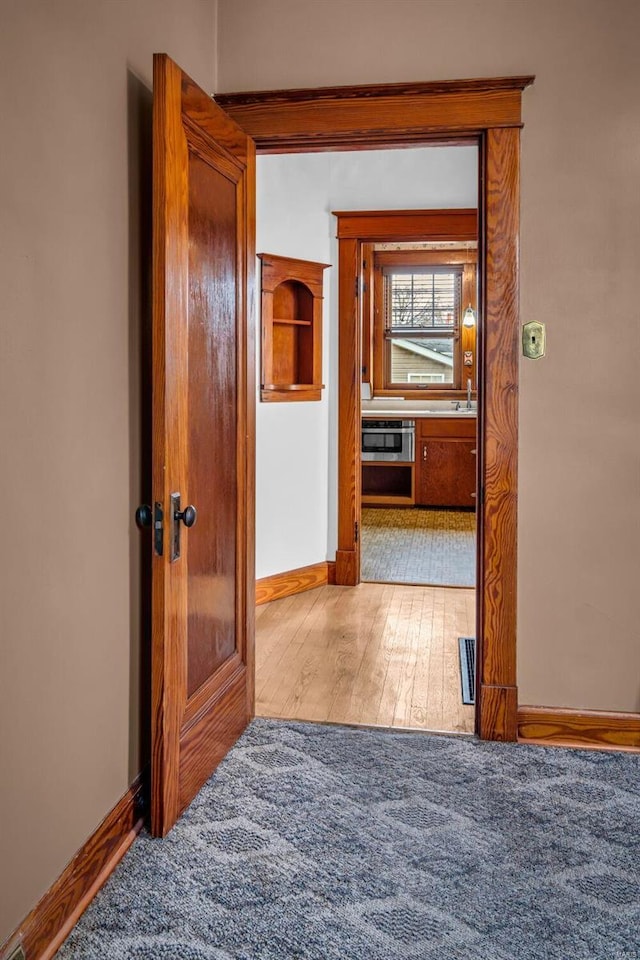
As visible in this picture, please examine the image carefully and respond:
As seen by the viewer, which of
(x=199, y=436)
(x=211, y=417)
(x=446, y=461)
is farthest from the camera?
(x=446, y=461)

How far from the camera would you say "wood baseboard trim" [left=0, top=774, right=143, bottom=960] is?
1.70 m

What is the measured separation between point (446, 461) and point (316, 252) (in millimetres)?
3155

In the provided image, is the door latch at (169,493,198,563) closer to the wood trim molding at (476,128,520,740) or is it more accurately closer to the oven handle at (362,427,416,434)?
the wood trim molding at (476,128,520,740)

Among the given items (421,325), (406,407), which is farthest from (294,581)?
(421,325)

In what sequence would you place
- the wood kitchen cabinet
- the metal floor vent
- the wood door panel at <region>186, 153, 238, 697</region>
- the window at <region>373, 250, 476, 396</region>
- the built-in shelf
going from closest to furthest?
1. the wood door panel at <region>186, 153, 238, 697</region>
2. the metal floor vent
3. the built-in shelf
4. the wood kitchen cabinet
5. the window at <region>373, 250, 476, 396</region>

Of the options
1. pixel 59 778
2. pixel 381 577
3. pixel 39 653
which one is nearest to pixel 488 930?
pixel 59 778

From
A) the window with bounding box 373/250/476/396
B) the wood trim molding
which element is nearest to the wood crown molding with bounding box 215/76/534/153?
the wood trim molding

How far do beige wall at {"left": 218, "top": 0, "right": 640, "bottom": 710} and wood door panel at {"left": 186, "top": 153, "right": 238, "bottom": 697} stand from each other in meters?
0.64

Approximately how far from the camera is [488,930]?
6.12 feet

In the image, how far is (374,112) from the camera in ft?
9.29

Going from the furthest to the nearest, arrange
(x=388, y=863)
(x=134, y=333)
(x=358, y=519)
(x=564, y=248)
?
(x=358, y=519) → (x=564, y=248) → (x=134, y=333) → (x=388, y=863)

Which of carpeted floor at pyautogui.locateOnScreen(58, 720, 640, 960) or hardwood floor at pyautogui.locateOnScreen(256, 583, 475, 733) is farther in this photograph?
hardwood floor at pyautogui.locateOnScreen(256, 583, 475, 733)

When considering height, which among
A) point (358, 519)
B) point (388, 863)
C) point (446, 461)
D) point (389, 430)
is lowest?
point (388, 863)

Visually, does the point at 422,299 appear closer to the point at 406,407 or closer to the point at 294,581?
the point at 406,407
